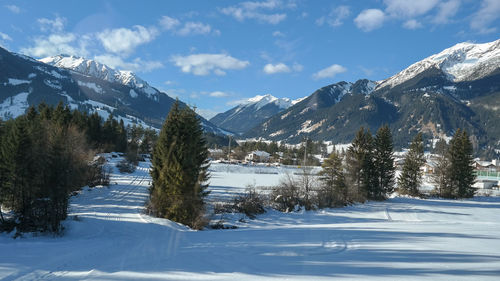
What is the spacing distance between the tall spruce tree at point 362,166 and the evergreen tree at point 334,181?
10.3ft

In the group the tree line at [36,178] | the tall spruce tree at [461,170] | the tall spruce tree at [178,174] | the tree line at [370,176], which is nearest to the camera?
the tree line at [36,178]

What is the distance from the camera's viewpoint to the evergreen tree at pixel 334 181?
33.4 meters

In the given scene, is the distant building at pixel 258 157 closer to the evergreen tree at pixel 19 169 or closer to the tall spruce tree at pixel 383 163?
the tall spruce tree at pixel 383 163

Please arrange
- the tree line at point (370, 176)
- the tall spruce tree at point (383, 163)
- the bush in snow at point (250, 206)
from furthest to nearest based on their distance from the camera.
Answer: the tall spruce tree at point (383, 163), the tree line at point (370, 176), the bush in snow at point (250, 206)

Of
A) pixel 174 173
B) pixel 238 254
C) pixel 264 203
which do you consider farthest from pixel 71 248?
pixel 264 203

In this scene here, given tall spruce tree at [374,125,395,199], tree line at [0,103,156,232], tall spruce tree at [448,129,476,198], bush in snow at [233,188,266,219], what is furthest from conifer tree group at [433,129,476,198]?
tree line at [0,103,156,232]

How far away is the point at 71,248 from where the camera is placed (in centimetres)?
1068

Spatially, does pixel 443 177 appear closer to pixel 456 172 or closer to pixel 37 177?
pixel 456 172

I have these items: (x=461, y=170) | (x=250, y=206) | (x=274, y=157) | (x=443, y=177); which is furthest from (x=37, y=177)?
(x=274, y=157)

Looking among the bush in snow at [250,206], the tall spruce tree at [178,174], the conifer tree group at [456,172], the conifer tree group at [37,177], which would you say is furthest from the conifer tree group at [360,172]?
the conifer tree group at [37,177]

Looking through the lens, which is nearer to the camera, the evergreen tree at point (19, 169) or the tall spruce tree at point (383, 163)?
the evergreen tree at point (19, 169)

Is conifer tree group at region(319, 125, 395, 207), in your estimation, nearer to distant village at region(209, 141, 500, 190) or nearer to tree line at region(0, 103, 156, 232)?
tree line at region(0, 103, 156, 232)

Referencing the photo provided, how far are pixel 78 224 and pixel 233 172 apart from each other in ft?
175

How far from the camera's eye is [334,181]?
1372 inches
